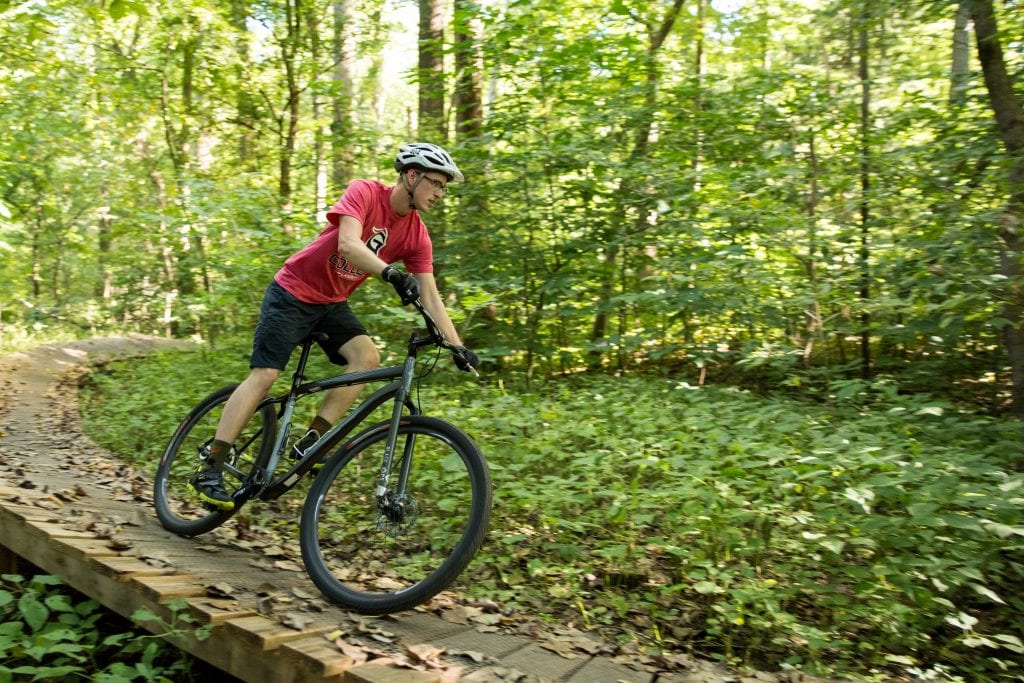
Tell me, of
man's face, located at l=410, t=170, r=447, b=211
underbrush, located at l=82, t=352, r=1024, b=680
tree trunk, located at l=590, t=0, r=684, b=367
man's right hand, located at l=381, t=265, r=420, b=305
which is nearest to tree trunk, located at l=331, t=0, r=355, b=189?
tree trunk, located at l=590, t=0, r=684, b=367

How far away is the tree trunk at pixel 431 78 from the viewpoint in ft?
28.8

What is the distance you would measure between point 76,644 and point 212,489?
3.59 feet

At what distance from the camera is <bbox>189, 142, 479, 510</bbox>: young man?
3.73 metres

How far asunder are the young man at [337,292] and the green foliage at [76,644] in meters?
0.81

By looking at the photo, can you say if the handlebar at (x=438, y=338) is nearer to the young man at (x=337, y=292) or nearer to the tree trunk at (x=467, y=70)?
the young man at (x=337, y=292)

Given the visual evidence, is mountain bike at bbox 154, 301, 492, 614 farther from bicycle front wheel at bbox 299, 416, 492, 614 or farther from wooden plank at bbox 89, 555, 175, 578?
wooden plank at bbox 89, 555, 175, 578

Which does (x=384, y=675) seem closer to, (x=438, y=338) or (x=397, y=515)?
(x=397, y=515)

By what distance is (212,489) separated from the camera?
3.98 metres

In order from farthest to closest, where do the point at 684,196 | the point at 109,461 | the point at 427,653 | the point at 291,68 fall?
the point at 291,68, the point at 684,196, the point at 109,461, the point at 427,653

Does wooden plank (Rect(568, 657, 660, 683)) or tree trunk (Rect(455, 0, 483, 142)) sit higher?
tree trunk (Rect(455, 0, 483, 142))

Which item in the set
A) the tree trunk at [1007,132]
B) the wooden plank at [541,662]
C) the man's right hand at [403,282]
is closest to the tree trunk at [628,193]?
the tree trunk at [1007,132]

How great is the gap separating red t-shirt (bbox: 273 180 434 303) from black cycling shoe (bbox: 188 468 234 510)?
113 centimetres

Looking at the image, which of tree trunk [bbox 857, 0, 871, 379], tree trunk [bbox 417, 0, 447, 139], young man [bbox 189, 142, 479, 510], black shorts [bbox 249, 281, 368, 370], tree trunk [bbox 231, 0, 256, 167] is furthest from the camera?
tree trunk [bbox 231, 0, 256, 167]

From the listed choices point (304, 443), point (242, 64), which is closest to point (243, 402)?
point (304, 443)
